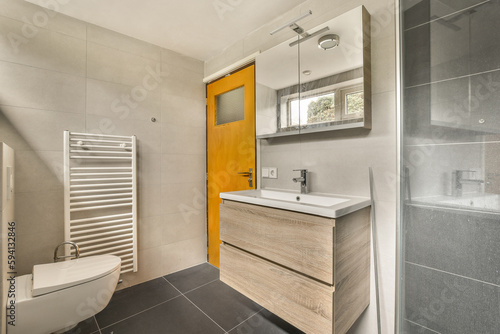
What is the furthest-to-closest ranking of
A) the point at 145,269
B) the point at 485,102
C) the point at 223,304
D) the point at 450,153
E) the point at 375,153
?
the point at 145,269
the point at 223,304
the point at 375,153
the point at 450,153
the point at 485,102

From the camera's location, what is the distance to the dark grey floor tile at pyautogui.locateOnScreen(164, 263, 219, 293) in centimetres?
209

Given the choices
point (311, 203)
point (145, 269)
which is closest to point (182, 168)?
point (145, 269)

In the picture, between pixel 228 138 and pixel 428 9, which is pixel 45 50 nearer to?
pixel 228 138

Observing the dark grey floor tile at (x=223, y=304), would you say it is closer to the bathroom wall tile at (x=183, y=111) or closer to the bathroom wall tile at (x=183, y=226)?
the bathroom wall tile at (x=183, y=226)

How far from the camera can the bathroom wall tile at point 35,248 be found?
1.59m

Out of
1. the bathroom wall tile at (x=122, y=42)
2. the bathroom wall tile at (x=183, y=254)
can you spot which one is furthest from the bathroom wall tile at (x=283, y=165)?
the bathroom wall tile at (x=122, y=42)

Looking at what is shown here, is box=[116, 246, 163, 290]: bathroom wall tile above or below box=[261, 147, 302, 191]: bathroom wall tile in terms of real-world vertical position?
below

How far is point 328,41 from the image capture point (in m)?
1.43

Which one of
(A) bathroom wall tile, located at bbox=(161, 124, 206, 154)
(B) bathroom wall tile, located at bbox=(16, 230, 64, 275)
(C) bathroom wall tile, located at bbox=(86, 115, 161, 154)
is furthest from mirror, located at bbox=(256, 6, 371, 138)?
(B) bathroom wall tile, located at bbox=(16, 230, 64, 275)

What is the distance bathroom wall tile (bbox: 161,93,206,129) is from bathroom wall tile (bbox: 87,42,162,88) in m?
0.22

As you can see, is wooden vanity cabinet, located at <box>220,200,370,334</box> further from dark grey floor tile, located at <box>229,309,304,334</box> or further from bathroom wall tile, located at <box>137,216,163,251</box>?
bathroom wall tile, located at <box>137,216,163,251</box>

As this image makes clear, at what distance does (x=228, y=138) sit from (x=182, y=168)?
0.59m

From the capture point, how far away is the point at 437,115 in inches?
37.3

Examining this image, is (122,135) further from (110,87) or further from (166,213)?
(166,213)
